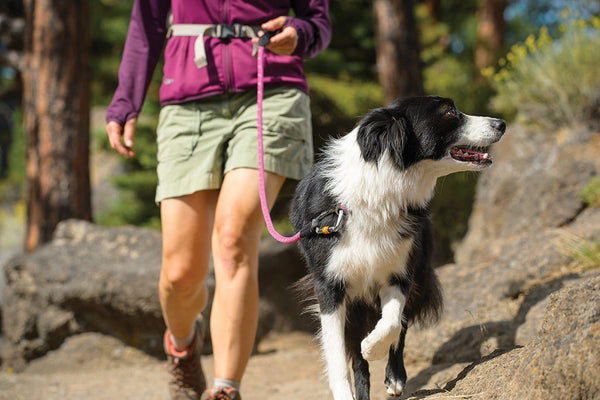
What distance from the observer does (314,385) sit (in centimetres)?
416

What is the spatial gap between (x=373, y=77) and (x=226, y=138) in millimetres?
7182

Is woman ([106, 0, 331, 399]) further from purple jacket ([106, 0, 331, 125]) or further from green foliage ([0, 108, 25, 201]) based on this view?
green foliage ([0, 108, 25, 201])

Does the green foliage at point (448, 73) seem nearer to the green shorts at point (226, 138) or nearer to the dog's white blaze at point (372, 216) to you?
the green shorts at point (226, 138)

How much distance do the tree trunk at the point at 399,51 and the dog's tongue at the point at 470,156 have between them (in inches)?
176

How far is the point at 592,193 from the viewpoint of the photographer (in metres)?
4.82

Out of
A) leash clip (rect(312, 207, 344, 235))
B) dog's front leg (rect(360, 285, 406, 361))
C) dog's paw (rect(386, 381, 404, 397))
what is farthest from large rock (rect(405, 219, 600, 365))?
leash clip (rect(312, 207, 344, 235))

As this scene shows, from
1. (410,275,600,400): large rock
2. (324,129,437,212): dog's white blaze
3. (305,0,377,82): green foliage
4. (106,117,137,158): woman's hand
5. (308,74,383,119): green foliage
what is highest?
(305,0,377,82): green foliage

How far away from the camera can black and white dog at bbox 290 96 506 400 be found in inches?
97.3

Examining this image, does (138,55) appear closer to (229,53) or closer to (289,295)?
(229,53)

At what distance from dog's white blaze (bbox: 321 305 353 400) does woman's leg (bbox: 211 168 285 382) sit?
18.2 inches

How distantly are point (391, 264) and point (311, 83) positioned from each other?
6216 millimetres

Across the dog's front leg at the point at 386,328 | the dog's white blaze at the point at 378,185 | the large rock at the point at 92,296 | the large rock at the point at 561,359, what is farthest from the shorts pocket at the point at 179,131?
the large rock at the point at 92,296

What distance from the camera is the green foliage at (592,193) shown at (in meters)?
4.79

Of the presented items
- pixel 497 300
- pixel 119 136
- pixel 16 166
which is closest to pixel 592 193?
pixel 497 300
